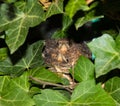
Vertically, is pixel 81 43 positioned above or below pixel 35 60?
below

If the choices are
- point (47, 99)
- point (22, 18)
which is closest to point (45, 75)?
point (47, 99)

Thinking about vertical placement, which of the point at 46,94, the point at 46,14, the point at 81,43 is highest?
the point at 46,14

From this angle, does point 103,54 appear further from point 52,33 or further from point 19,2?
point 52,33


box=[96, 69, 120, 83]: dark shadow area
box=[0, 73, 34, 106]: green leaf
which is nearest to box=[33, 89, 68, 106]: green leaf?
box=[0, 73, 34, 106]: green leaf

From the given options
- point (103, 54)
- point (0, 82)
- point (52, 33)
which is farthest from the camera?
point (52, 33)

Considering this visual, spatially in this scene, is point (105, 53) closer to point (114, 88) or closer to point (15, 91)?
point (114, 88)

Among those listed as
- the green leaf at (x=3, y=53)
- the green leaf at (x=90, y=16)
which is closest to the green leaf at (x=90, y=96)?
the green leaf at (x=90, y=16)

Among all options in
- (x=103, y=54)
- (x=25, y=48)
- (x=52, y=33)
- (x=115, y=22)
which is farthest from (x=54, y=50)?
(x=103, y=54)

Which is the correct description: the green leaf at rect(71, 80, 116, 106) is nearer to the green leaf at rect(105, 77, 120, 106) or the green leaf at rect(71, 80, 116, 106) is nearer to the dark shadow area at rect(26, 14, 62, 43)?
the green leaf at rect(105, 77, 120, 106)
